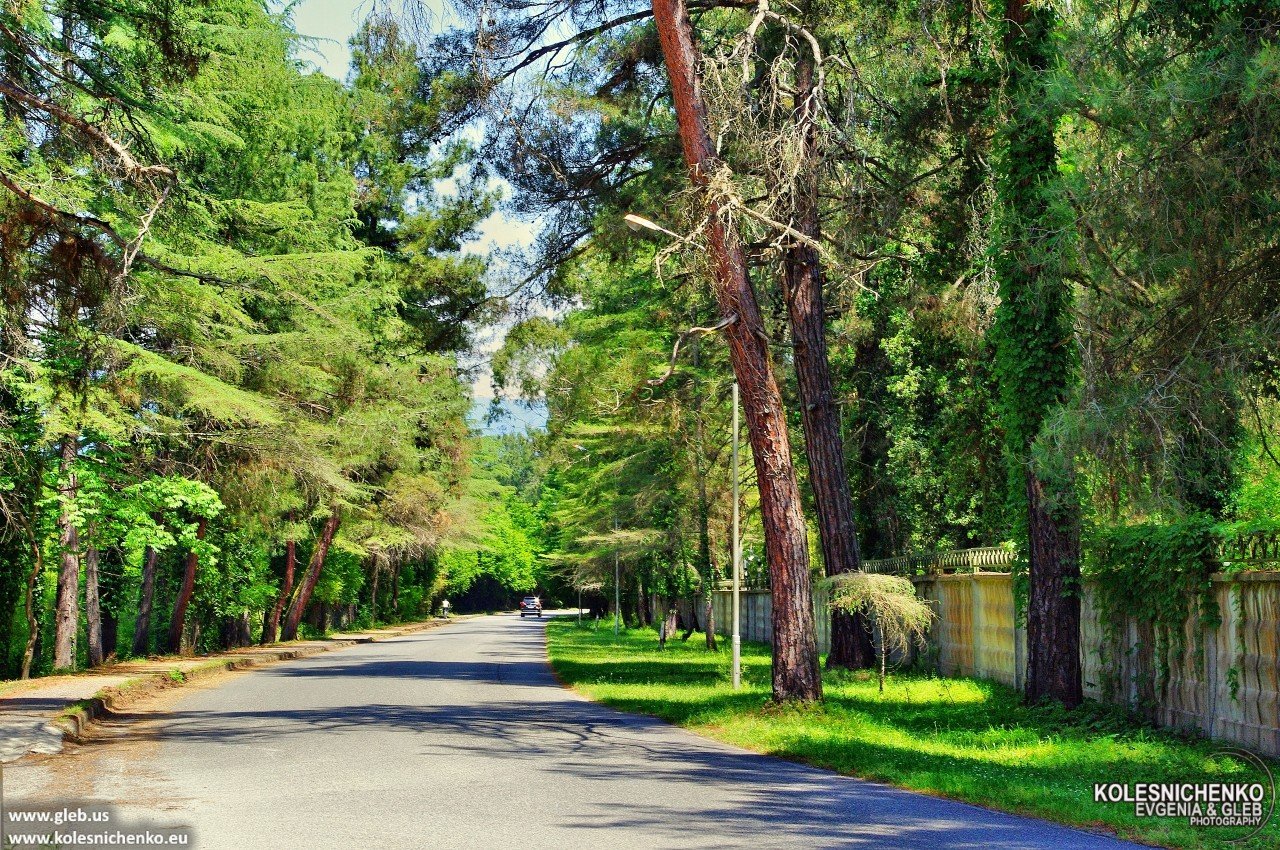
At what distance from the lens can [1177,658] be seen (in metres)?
14.2

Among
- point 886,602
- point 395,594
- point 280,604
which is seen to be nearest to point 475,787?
point 886,602

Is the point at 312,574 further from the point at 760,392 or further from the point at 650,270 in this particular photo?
the point at 760,392

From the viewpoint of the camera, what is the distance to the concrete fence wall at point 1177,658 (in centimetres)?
1205

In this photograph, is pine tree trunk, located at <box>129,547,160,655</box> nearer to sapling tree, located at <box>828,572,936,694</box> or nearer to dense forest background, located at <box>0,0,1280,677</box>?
dense forest background, located at <box>0,0,1280,677</box>

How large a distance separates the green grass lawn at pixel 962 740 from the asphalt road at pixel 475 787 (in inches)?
19.0

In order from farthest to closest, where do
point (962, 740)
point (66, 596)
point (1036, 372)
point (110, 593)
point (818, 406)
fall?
point (110, 593) < point (66, 596) < point (818, 406) < point (1036, 372) < point (962, 740)

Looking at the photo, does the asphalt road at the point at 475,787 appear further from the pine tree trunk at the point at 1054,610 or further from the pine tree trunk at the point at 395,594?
the pine tree trunk at the point at 395,594

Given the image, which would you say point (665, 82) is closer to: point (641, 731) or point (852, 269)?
point (852, 269)

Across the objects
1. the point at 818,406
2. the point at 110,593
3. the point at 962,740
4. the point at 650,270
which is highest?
the point at 650,270

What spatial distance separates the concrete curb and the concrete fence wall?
1256 centimetres

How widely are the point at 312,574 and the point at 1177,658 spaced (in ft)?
116

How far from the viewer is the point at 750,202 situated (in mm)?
18828

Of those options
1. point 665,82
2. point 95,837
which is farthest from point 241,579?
point 95,837

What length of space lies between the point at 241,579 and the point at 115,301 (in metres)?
27.8
